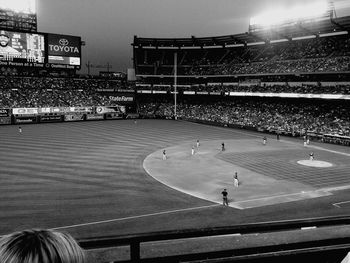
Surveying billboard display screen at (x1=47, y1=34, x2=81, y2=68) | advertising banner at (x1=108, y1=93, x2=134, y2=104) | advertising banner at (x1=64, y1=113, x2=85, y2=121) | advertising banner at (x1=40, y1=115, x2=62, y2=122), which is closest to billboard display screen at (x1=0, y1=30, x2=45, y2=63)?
billboard display screen at (x1=47, y1=34, x2=81, y2=68)

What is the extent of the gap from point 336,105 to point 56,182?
149ft

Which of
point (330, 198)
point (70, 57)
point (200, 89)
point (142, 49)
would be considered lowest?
point (330, 198)

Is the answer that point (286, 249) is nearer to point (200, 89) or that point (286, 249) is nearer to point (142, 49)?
point (200, 89)

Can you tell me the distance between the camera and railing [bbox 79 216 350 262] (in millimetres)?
2715

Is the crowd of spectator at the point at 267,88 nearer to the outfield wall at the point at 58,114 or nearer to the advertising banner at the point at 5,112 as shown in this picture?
the outfield wall at the point at 58,114

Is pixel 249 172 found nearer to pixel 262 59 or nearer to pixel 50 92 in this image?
pixel 262 59

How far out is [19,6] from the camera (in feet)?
174

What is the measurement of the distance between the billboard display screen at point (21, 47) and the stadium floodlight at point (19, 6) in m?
4.08

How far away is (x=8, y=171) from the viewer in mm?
23750

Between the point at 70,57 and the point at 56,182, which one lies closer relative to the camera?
the point at 56,182

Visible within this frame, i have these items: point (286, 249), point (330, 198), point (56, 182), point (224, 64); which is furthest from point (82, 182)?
point (224, 64)

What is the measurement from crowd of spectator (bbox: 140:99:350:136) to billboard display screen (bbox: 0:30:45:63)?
979 inches

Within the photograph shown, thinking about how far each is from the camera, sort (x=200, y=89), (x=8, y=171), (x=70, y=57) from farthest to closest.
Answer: (x=200, y=89), (x=70, y=57), (x=8, y=171)

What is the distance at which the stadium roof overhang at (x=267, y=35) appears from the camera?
5378 cm
